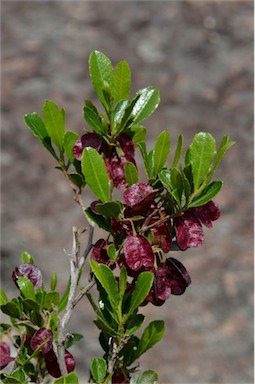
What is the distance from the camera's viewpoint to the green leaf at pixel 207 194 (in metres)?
0.88

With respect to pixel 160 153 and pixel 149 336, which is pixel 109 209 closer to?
pixel 160 153

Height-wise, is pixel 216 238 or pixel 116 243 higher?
pixel 216 238

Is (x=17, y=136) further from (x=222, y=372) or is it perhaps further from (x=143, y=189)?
(x=143, y=189)

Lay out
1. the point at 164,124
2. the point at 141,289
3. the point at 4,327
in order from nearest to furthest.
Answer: the point at 141,289 → the point at 4,327 → the point at 164,124

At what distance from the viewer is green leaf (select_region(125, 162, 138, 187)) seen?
893 millimetres

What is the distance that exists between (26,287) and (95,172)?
174mm

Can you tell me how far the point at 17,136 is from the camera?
13.5 ft

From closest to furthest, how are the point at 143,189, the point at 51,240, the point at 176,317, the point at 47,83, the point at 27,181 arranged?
the point at 143,189 < the point at 176,317 < the point at 51,240 < the point at 27,181 < the point at 47,83

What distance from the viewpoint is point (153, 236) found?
2.98 ft

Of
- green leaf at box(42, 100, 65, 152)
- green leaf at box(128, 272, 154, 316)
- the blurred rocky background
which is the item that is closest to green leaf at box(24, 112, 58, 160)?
green leaf at box(42, 100, 65, 152)

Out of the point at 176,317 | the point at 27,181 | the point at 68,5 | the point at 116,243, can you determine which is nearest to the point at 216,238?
the point at 176,317

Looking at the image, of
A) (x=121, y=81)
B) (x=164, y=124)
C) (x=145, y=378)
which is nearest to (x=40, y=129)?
(x=121, y=81)

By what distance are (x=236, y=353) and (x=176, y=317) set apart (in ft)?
1.01

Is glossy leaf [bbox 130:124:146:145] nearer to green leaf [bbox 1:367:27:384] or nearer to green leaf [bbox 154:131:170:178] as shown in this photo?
green leaf [bbox 154:131:170:178]
